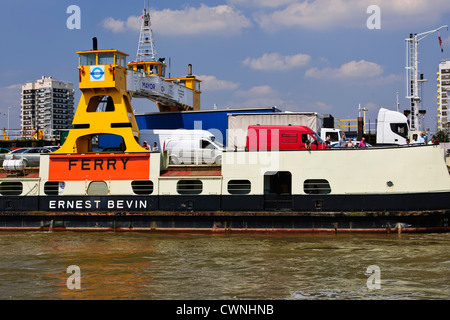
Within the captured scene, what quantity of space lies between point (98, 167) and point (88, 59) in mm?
3717

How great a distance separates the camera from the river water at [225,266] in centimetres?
A: 920

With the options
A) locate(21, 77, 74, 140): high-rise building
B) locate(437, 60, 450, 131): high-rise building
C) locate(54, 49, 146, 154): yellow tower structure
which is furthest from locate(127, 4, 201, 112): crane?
locate(21, 77, 74, 140): high-rise building

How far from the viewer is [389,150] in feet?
49.8

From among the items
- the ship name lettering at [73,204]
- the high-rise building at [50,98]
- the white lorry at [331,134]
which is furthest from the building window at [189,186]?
the high-rise building at [50,98]

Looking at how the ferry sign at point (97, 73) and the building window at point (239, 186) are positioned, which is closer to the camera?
the building window at point (239, 186)

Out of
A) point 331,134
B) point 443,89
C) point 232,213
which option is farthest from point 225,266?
point 443,89

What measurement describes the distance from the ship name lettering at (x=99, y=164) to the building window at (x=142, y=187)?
654 mm

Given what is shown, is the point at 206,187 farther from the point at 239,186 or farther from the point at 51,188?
the point at 51,188

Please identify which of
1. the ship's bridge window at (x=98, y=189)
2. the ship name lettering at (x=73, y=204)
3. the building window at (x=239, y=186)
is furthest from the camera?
the ship's bridge window at (x=98, y=189)

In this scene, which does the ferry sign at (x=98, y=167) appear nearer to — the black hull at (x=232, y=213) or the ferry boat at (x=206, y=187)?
the ferry boat at (x=206, y=187)

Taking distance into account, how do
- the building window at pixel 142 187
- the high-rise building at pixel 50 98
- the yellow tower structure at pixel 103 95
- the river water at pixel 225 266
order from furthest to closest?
1. the high-rise building at pixel 50 98
2. the yellow tower structure at pixel 103 95
3. the building window at pixel 142 187
4. the river water at pixel 225 266

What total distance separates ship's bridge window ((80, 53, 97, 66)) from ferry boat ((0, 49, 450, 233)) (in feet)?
0.11

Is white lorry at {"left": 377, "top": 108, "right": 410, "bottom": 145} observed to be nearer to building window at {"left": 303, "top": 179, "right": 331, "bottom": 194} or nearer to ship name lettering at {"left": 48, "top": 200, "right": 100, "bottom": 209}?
building window at {"left": 303, "top": 179, "right": 331, "bottom": 194}
